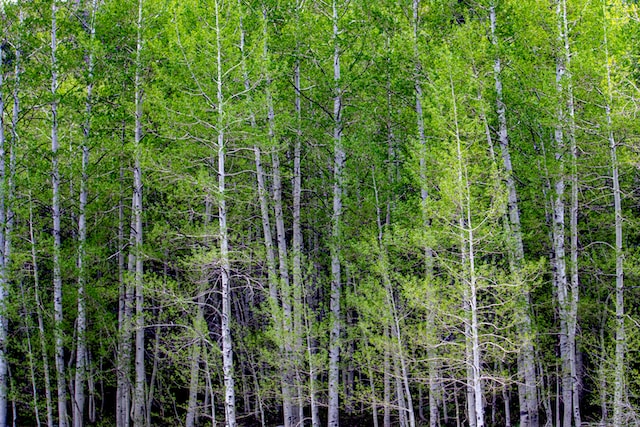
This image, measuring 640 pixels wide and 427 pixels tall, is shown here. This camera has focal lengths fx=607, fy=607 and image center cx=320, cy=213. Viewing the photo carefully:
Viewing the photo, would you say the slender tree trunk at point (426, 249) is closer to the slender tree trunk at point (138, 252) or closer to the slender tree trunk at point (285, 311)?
the slender tree trunk at point (285, 311)

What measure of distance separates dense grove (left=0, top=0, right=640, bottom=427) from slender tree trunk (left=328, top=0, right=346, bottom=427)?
0.17 feet

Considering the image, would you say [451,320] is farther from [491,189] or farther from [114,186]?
Result: [114,186]

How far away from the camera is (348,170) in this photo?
49.2ft

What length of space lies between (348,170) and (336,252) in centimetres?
274

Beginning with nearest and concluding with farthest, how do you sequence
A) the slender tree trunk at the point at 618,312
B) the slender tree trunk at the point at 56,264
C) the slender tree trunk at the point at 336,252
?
the slender tree trunk at the point at 618,312 < the slender tree trunk at the point at 336,252 < the slender tree trunk at the point at 56,264

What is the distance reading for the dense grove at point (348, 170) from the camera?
36.8 feet

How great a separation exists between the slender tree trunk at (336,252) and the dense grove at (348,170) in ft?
0.17

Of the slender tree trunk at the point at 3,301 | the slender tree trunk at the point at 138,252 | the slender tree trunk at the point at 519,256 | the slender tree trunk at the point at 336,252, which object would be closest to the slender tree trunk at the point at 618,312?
the slender tree trunk at the point at 519,256

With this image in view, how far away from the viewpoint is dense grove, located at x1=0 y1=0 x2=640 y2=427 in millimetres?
11203

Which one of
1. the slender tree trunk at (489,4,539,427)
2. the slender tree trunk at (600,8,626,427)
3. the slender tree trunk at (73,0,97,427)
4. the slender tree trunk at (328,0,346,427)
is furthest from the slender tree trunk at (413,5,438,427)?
the slender tree trunk at (73,0,97,427)

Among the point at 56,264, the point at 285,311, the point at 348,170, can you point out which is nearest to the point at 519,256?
the point at 348,170

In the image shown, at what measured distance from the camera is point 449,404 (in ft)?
70.6

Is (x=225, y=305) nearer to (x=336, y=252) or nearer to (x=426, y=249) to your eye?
(x=336, y=252)

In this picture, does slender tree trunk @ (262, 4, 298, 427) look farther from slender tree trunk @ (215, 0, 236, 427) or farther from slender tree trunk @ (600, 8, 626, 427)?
slender tree trunk @ (600, 8, 626, 427)
